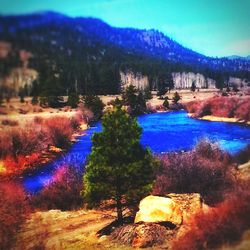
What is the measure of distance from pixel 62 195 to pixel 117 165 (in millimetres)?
10574

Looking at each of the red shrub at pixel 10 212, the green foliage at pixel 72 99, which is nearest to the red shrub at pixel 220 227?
the red shrub at pixel 10 212

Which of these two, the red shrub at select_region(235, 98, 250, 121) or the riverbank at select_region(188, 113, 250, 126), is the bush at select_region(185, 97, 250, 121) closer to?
the red shrub at select_region(235, 98, 250, 121)

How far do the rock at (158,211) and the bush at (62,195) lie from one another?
9563mm

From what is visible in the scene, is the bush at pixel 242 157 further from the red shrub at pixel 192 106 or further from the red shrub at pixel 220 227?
the red shrub at pixel 192 106

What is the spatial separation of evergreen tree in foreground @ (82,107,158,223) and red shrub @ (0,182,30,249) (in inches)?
204

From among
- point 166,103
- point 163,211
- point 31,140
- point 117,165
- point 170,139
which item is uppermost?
point 117,165

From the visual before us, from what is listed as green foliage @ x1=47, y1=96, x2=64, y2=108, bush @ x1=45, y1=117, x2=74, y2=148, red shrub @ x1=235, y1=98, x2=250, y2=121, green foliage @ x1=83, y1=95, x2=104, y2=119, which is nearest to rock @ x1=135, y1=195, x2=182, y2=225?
green foliage @ x1=47, y1=96, x2=64, y2=108

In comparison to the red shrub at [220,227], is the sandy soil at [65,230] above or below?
below

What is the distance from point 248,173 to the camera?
92.0 ft

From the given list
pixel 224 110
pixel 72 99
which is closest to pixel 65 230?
pixel 72 99

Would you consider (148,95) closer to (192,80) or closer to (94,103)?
(94,103)

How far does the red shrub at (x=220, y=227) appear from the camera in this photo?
504 inches

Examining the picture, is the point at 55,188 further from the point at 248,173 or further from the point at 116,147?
the point at 248,173

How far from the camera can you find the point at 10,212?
24.6m
